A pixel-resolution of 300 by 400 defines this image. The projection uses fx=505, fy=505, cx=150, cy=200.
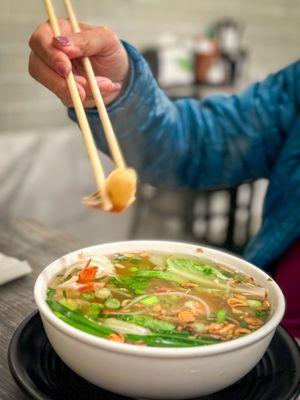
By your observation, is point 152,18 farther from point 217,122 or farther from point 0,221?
point 0,221

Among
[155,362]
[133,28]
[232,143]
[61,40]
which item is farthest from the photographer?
[133,28]

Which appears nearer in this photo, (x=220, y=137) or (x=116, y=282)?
(x=116, y=282)

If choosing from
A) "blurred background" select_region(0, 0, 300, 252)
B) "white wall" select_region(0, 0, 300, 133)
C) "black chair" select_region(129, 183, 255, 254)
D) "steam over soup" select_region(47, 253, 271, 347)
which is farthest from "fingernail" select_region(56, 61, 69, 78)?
"black chair" select_region(129, 183, 255, 254)

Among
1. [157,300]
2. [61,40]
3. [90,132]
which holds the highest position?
[61,40]

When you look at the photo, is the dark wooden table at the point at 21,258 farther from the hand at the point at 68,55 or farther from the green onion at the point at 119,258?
the hand at the point at 68,55

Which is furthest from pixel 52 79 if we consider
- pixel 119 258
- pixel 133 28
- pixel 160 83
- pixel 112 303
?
pixel 133 28

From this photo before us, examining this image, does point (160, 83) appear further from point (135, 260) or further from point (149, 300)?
point (149, 300)

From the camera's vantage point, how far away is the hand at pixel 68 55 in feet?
2.90

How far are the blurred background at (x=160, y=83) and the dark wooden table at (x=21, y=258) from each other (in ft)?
4.43

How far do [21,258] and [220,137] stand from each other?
0.70 m

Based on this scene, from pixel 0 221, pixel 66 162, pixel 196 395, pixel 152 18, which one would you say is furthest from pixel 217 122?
pixel 152 18

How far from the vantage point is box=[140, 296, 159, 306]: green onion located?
0.66m

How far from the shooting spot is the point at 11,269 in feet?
3.22

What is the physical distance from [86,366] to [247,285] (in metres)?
0.28
